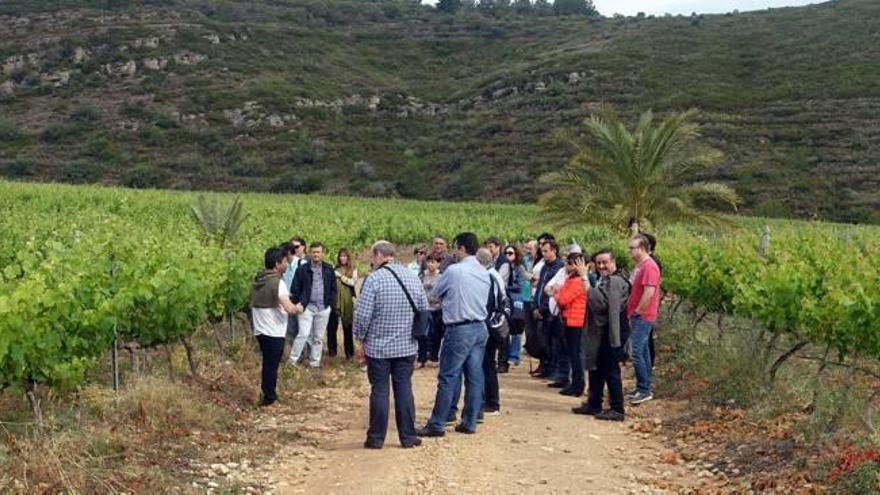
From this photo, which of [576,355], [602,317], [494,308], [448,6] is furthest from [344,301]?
[448,6]

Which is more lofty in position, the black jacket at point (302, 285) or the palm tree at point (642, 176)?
the palm tree at point (642, 176)

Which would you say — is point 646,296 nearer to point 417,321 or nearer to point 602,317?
point 602,317

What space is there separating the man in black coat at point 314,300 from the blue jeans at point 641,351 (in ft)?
13.0

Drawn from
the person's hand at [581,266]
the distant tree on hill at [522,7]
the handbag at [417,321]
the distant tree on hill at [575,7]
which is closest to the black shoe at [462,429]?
the handbag at [417,321]

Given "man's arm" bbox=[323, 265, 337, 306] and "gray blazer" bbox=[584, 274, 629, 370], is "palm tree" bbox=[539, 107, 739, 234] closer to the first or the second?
"man's arm" bbox=[323, 265, 337, 306]

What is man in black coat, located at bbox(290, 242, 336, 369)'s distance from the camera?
11.9m

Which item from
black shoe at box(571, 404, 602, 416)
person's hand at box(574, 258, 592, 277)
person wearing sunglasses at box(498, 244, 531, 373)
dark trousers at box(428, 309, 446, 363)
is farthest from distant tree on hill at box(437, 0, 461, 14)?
black shoe at box(571, 404, 602, 416)

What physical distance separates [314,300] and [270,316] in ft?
8.11

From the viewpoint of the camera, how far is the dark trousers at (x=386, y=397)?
8.20 meters

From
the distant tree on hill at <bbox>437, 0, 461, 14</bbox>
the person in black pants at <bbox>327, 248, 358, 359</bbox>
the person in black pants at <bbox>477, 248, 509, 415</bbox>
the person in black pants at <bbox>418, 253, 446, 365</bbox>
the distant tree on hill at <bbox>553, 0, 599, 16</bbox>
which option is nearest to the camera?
the person in black pants at <bbox>477, 248, 509, 415</bbox>

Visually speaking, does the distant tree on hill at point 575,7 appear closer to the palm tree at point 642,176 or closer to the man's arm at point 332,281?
the palm tree at point 642,176

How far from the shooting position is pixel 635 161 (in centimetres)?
2255

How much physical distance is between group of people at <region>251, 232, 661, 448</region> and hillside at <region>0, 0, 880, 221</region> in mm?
30625

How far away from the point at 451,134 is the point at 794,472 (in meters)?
53.4
